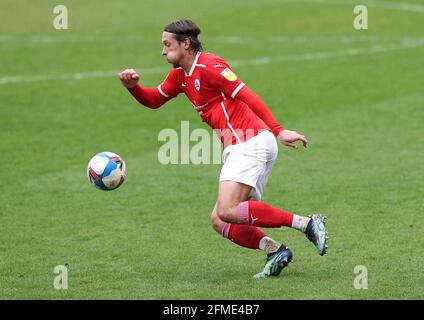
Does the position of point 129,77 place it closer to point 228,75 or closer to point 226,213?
point 228,75

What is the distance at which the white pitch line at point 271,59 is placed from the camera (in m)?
21.8

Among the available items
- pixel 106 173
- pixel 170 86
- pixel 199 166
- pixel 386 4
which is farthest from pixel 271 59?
pixel 106 173

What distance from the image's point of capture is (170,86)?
9930 mm

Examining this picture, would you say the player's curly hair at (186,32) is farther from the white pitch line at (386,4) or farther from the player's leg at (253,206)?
the white pitch line at (386,4)

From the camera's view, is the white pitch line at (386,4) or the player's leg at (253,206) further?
the white pitch line at (386,4)

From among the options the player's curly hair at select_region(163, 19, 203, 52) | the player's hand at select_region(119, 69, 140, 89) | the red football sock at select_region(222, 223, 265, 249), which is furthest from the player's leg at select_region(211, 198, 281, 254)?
the player's curly hair at select_region(163, 19, 203, 52)

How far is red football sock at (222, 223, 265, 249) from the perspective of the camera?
952 cm

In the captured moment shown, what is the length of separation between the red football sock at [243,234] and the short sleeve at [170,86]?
4.70 feet

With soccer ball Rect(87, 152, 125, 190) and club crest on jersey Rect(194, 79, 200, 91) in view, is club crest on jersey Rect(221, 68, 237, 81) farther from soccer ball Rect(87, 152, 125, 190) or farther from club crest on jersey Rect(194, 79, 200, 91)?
soccer ball Rect(87, 152, 125, 190)

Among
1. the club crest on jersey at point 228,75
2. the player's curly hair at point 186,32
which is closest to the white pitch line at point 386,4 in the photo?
the player's curly hair at point 186,32

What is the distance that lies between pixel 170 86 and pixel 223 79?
856 millimetres

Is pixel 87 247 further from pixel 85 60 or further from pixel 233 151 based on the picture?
pixel 85 60
